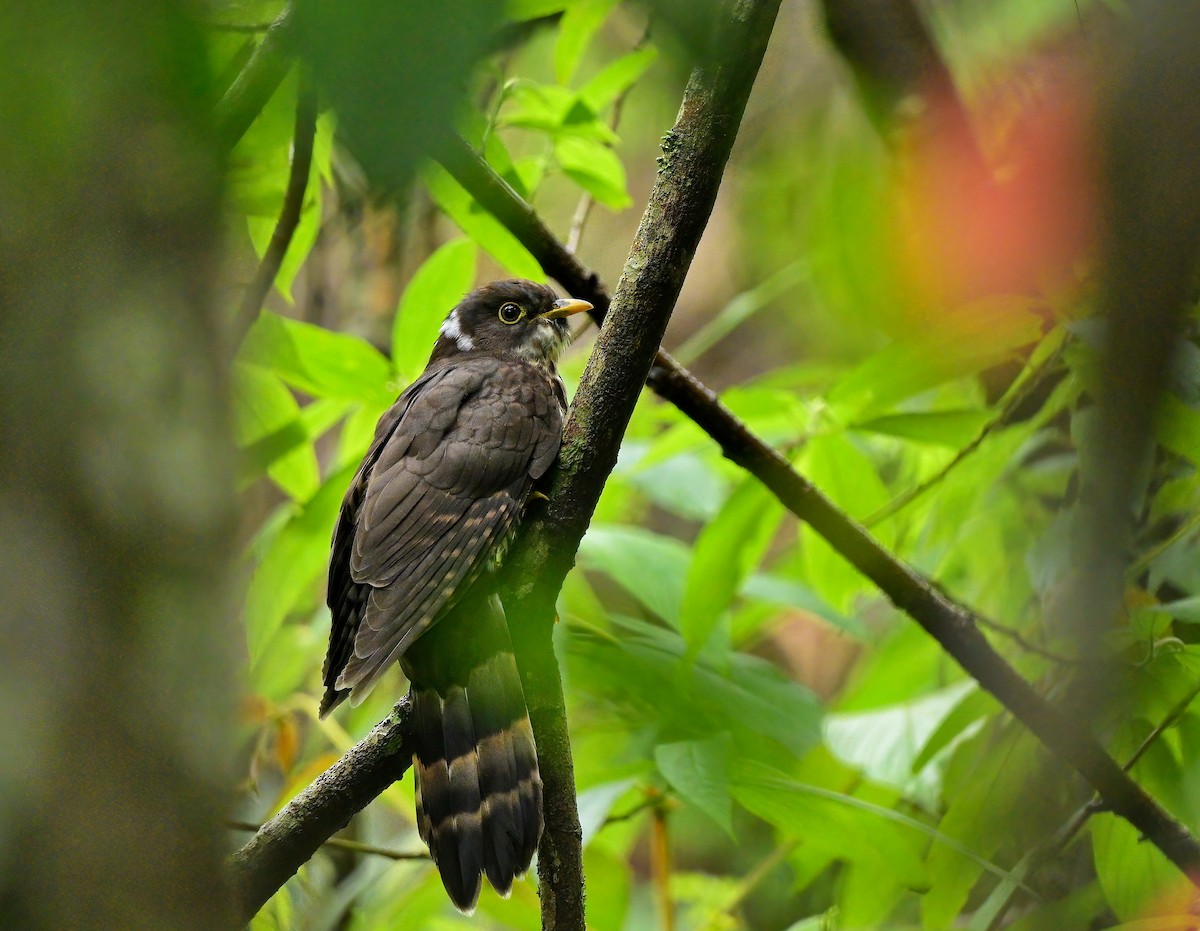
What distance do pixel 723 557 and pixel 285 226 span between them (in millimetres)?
1560

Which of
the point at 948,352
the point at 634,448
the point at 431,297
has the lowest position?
the point at 634,448

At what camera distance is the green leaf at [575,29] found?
2986mm

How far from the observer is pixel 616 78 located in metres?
3.11

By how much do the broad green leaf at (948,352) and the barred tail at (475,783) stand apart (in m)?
1.31

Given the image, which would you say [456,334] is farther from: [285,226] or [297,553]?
[285,226]

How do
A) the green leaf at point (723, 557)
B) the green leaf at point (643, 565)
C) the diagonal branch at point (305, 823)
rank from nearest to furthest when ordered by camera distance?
1. the diagonal branch at point (305, 823)
2. the green leaf at point (723, 557)
3. the green leaf at point (643, 565)

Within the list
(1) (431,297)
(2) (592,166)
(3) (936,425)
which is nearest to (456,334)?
(1) (431,297)

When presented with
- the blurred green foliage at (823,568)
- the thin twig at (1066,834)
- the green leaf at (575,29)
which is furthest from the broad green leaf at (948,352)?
the green leaf at (575,29)

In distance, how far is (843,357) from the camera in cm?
477

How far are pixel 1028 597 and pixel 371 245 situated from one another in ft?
13.7

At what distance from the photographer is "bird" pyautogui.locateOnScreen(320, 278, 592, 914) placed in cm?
272

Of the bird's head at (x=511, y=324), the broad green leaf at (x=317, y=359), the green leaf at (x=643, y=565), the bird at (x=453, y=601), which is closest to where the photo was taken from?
the bird at (x=453, y=601)

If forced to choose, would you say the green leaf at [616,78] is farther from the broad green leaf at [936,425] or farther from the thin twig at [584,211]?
the broad green leaf at [936,425]

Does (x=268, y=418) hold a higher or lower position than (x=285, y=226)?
lower
